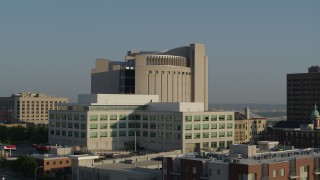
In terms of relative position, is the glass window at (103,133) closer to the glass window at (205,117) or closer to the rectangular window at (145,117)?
the rectangular window at (145,117)

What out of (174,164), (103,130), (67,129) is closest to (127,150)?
(103,130)

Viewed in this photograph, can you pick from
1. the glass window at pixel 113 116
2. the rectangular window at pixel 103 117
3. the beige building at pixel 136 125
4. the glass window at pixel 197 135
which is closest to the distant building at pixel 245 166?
the beige building at pixel 136 125

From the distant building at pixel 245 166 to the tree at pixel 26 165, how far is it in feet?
121

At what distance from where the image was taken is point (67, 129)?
16225 centimetres

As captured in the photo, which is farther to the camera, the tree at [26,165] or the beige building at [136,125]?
the beige building at [136,125]

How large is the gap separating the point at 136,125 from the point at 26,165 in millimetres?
59459

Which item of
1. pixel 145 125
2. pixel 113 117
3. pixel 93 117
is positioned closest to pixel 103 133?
pixel 93 117

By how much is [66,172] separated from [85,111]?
48908mm

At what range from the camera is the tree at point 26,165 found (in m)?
107

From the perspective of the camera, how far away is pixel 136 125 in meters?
164

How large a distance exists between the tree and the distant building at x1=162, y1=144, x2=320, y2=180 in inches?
1457

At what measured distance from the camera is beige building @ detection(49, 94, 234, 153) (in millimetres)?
153625

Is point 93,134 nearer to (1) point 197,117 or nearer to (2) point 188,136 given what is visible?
(2) point 188,136

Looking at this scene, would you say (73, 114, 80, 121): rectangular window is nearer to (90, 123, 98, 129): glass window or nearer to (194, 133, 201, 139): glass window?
(90, 123, 98, 129): glass window
